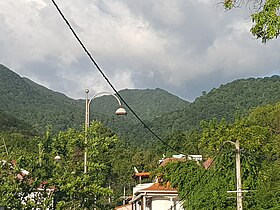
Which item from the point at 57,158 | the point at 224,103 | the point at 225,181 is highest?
the point at 224,103

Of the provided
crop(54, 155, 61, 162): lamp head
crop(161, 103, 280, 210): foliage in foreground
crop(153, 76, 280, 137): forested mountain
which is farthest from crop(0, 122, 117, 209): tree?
crop(153, 76, 280, 137): forested mountain

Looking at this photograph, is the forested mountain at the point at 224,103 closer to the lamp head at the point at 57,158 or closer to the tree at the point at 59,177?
the tree at the point at 59,177

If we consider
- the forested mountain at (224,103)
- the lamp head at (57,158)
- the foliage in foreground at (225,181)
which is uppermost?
the forested mountain at (224,103)

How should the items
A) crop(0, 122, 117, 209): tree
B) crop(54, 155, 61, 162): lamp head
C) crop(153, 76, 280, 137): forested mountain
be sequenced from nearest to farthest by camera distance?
1. crop(0, 122, 117, 209): tree
2. crop(54, 155, 61, 162): lamp head
3. crop(153, 76, 280, 137): forested mountain

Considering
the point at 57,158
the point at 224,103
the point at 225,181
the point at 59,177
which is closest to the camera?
the point at 59,177

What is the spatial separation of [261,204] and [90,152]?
7038 mm

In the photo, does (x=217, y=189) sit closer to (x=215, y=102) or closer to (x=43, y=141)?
(x=43, y=141)

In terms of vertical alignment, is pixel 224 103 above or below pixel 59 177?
above

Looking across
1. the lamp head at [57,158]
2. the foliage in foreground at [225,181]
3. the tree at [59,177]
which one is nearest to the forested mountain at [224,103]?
the foliage in foreground at [225,181]

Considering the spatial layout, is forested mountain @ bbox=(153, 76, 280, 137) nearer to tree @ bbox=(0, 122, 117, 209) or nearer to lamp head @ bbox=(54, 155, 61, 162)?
tree @ bbox=(0, 122, 117, 209)

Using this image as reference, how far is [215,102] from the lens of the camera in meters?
144

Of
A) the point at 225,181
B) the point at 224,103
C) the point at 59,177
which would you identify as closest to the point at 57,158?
the point at 59,177

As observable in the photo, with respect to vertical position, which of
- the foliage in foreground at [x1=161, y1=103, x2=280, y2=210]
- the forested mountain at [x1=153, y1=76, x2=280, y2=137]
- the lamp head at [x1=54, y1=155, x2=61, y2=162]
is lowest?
the foliage in foreground at [x1=161, y1=103, x2=280, y2=210]

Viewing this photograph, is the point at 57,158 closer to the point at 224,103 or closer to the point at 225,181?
the point at 225,181
